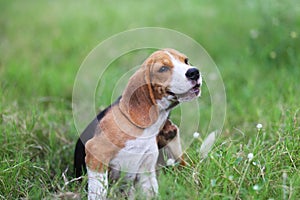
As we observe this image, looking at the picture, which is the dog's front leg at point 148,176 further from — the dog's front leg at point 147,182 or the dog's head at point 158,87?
the dog's head at point 158,87

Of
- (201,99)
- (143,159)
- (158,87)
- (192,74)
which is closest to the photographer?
(192,74)

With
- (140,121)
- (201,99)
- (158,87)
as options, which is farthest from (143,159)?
(201,99)

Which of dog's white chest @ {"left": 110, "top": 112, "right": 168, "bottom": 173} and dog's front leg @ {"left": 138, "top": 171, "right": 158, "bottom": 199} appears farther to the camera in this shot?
dog's front leg @ {"left": 138, "top": 171, "right": 158, "bottom": 199}

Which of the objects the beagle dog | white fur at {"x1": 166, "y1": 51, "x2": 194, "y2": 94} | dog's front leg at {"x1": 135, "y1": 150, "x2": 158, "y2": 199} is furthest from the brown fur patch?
white fur at {"x1": 166, "y1": 51, "x2": 194, "y2": 94}

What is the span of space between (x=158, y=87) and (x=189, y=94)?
0.18 meters

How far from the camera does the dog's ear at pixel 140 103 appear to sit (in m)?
2.81

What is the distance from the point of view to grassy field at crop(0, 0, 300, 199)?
283cm

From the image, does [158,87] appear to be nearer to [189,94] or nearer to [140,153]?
[189,94]

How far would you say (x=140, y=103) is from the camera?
284 cm

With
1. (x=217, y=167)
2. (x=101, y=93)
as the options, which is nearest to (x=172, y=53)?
(x=217, y=167)

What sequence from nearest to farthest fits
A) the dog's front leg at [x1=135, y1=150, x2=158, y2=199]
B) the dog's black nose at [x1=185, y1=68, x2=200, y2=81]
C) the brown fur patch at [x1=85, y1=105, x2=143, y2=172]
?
the dog's black nose at [x1=185, y1=68, x2=200, y2=81]
the brown fur patch at [x1=85, y1=105, x2=143, y2=172]
the dog's front leg at [x1=135, y1=150, x2=158, y2=199]

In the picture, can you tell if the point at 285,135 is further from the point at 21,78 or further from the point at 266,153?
the point at 21,78

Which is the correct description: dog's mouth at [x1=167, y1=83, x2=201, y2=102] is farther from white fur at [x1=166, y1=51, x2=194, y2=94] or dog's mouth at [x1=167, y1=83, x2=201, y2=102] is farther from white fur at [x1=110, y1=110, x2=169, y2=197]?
white fur at [x1=110, y1=110, x2=169, y2=197]

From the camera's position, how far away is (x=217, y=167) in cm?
283
